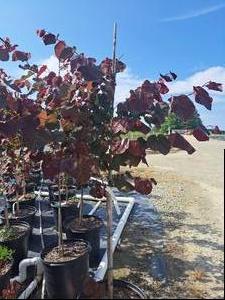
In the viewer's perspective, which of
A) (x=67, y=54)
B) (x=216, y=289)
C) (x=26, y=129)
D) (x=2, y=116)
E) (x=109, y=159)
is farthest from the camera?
(x=2, y=116)

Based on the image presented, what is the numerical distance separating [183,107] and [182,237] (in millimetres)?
2288

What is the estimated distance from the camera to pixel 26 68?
10.3ft

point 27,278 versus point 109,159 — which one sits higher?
point 109,159

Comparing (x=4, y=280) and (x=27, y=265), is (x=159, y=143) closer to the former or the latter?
(x=27, y=265)

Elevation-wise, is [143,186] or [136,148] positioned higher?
[136,148]

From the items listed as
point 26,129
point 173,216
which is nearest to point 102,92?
point 26,129

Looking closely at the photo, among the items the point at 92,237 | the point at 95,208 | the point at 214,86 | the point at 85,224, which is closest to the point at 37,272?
the point at 92,237

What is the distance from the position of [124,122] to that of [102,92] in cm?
39

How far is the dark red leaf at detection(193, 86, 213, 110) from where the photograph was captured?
1.84m

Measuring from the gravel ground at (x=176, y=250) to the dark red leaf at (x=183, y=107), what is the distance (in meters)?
0.30

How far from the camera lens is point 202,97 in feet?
6.05

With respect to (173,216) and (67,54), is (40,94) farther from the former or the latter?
(173,216)

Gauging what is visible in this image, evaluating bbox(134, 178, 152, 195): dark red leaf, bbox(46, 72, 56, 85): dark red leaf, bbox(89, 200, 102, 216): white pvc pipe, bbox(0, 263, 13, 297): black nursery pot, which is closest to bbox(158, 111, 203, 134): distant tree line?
bbox(134, 178, 152, 195): dark red leaf

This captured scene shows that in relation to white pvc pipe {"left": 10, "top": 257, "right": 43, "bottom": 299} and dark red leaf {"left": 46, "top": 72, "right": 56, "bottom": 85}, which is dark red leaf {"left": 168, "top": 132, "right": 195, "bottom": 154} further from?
white pvc pipe {"left": 10, "top": 257, "right": 43, "bottom": 299}
